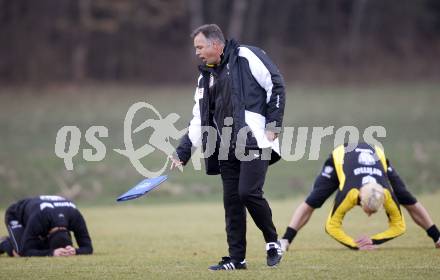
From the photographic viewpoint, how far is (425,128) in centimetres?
3250

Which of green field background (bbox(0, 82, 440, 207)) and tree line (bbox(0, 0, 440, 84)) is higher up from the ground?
tree line (bbox(0, 0, 440, 84))

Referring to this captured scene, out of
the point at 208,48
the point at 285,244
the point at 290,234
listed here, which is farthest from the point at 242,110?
the point at 290,234

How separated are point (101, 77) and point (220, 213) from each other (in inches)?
1146

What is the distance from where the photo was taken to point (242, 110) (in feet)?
30.8

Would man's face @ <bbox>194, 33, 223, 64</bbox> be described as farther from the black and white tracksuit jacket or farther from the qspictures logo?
the qspictures logo

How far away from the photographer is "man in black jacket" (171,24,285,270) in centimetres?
940

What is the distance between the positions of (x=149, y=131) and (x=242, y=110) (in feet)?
73.5

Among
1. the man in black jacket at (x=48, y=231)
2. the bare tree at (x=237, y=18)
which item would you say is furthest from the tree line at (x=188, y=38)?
the man in black jacket at (x=48, y=231)

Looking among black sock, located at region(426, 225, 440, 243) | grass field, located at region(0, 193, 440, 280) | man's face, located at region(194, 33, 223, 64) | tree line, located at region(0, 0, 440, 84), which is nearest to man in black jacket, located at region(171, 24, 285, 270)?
man's face, located at region(194, 33, 223, 64)

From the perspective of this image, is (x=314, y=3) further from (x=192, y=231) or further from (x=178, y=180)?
(x=192, y=231)

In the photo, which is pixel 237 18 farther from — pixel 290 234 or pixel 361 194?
pixel 361 194

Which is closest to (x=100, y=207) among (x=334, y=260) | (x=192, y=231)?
(x=192, y=231)

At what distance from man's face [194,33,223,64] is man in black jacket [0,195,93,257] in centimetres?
399

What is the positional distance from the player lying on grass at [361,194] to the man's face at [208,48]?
2.94 metres
